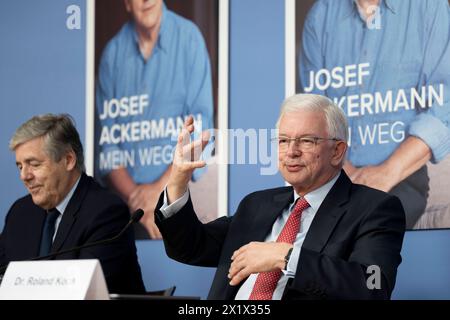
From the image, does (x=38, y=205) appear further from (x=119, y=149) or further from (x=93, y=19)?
(x=93, y=19)

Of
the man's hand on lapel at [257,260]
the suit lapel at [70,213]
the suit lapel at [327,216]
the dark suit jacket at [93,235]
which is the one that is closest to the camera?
the man's hand on lapel at [257,260]

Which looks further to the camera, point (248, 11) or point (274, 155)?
point (248, 11)

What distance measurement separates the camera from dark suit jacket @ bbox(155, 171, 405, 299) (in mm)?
2650

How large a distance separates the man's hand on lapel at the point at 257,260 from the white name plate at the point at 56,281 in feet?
1.47

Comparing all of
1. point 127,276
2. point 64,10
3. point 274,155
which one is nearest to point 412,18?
point 274,155

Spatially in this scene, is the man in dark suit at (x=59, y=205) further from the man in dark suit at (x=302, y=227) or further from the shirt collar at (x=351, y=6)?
the shirt collar at (x=351, y=6)

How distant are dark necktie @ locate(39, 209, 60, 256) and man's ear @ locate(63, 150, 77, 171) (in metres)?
0.19

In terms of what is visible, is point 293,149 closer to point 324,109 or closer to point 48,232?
point 324,109

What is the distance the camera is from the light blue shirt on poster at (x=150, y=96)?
4195 millimetres

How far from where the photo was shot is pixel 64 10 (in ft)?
15.7

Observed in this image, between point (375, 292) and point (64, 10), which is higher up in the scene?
point (64, 10)

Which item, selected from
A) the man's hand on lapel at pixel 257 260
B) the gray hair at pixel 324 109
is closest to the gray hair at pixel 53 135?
the gray hair at pixel 324 109

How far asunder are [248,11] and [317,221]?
142 cm

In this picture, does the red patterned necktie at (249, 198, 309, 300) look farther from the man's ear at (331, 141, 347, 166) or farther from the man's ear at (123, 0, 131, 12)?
the man's ear at (123, 0, 131, 12)
